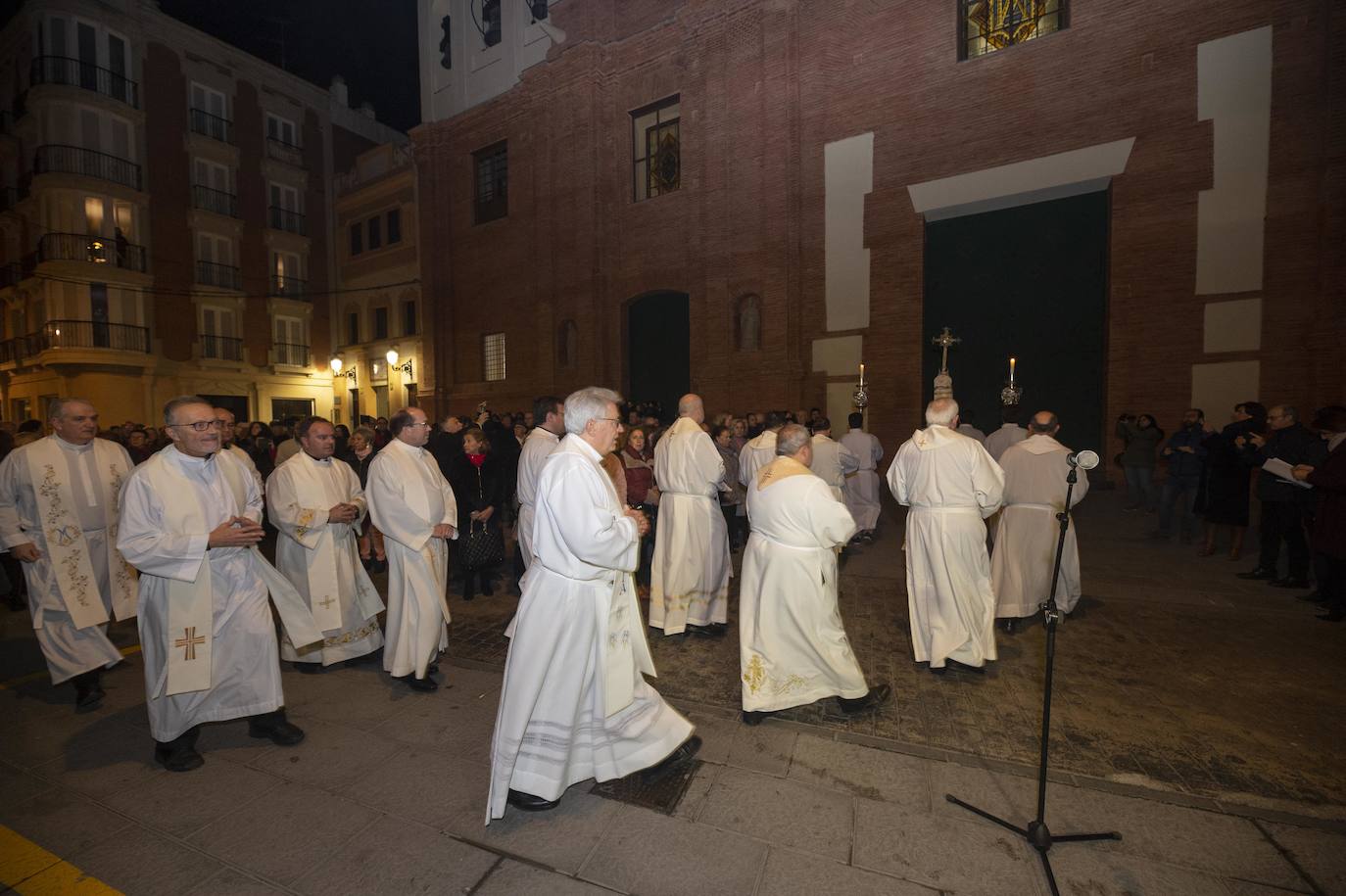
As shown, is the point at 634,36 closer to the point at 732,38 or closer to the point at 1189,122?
the point at 732,38

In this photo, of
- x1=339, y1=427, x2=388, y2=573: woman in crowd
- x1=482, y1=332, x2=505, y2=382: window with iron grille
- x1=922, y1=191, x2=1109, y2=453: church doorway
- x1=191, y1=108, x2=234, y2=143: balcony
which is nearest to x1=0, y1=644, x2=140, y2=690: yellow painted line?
x1=339, y1=427, x2=388, y2=573: woman in crowd

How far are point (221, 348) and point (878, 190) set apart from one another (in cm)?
2565

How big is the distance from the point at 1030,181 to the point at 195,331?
93.3 ft

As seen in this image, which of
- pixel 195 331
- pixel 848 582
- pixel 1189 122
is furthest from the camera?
pixel 195 331

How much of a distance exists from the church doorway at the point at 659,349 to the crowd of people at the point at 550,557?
345 inches

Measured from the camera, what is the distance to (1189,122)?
1031 centimetres

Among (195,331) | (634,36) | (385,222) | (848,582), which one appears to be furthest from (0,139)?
(848,582)

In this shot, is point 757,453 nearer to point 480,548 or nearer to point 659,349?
point 480,548

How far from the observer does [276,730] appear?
3.72 metres

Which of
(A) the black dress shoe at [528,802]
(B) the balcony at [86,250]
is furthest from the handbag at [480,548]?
(B) the balcony at [86,250]

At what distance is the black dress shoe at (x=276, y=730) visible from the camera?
12.1 feet

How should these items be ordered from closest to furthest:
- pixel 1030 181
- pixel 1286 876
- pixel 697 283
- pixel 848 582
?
pixel 1286 876 → pixel 848 582 → pixel 1030 181 → pixel 697 283

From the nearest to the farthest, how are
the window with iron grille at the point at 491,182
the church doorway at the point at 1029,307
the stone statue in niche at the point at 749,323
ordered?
1. the church doorway at the point at 1029,307
2. the stone statue in niche at the point at 749,323
3. the window with iron grille at the point at 491,182

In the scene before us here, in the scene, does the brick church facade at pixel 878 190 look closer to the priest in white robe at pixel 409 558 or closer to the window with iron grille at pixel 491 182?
the window with iron grille at pixel 491 182
